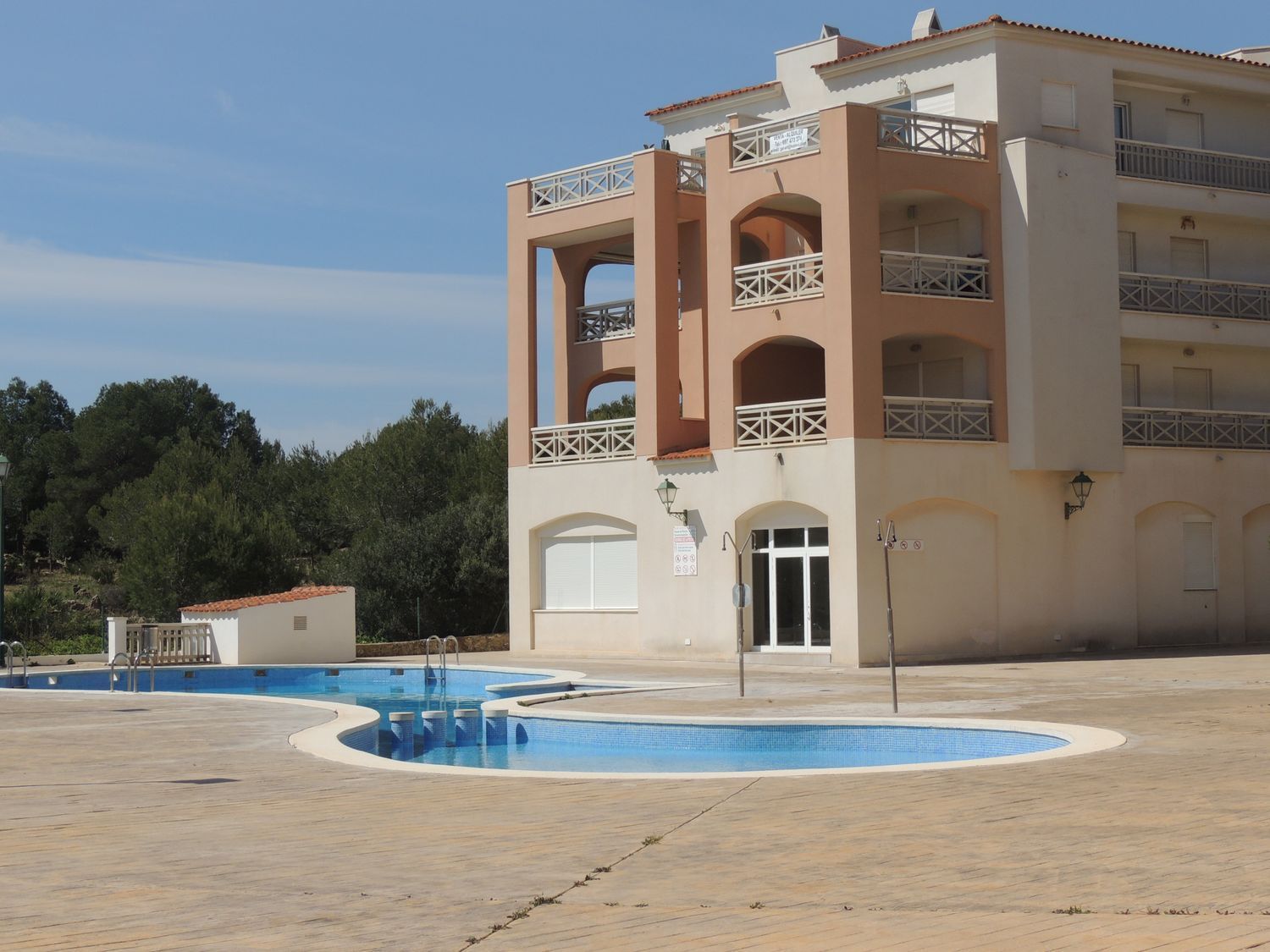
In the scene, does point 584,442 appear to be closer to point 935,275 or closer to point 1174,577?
point 935,275

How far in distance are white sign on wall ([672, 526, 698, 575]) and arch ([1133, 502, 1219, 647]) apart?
28.1ft

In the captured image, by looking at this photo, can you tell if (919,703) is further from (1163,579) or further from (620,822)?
(1163,579)

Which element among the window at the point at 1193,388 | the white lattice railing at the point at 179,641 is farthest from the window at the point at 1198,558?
the white lattice railing at the point at 179,641

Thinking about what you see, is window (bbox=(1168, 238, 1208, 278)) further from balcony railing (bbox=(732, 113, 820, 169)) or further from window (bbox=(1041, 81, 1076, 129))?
balcony railing (bbox=(732, 113, 820, 169))

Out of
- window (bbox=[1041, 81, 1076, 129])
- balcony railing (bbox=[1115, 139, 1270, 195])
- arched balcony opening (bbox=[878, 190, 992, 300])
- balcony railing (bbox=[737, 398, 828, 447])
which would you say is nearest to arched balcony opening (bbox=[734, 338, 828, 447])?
balcony railing (bbox=[737, 398, 828, 447])

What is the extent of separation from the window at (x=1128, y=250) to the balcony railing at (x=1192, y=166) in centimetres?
119

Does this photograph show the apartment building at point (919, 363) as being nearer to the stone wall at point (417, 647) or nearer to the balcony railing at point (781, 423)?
the balcony railing at point (781, 423)

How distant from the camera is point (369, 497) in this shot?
52000mm

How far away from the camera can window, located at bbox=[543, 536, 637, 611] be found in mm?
30516

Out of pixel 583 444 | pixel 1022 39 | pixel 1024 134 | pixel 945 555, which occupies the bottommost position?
pixel 945 555

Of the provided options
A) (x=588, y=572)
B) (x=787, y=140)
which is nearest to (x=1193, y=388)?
(x=787, y=140)

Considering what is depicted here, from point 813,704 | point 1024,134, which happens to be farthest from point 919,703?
point 1024,134

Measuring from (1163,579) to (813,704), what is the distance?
15173 mm

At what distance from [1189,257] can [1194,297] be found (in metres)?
1.08
